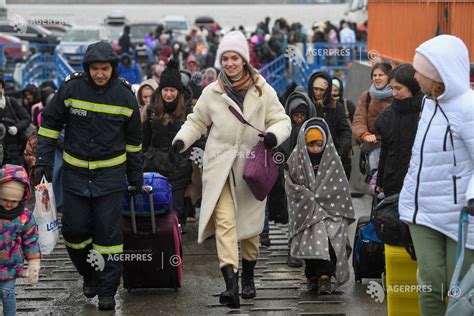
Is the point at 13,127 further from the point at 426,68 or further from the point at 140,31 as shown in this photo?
the point at 140,31

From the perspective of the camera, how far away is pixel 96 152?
827cm

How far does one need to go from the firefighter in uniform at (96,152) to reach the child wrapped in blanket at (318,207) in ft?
3.97

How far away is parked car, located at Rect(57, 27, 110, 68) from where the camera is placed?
110 ft

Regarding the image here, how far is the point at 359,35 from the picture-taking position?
119 ft

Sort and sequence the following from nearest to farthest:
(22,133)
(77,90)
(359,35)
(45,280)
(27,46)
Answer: (77,90) < (45,280) < (22,133) < (27,46) < (359,35)

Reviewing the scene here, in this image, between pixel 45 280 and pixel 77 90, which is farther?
pixel 45 280

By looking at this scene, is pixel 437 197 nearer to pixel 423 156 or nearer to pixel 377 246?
pixel 423 156

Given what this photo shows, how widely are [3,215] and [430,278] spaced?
2609 millimetres

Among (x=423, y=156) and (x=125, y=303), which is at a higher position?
(x=423, y=156)

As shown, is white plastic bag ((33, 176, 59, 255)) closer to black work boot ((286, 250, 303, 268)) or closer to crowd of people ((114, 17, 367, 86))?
black work boot ((286, 250, 303, 268))

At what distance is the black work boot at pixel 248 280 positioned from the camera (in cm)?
878

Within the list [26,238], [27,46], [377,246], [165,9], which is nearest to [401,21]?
[377,246]

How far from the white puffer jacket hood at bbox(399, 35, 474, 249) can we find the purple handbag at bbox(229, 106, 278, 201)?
1959 mm

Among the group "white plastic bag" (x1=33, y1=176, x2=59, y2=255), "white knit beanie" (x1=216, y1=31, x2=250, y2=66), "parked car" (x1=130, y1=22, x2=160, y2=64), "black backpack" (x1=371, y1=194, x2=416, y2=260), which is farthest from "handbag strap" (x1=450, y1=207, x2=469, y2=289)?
"parked car" (x1=130, y1=22, x2=160, y2=64)
